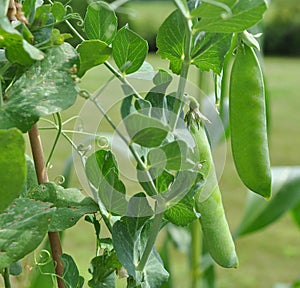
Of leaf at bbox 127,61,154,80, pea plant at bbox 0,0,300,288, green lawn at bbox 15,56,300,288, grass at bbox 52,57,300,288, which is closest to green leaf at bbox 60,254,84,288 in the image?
pea plant at bbox 0,0,300,288

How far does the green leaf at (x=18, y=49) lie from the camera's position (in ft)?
0.85

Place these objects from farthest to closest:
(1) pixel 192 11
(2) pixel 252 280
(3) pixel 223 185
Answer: (3) pixel 223 185
(2) pixel 252 280
(1) pixel 192 11

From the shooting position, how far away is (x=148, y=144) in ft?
0.97

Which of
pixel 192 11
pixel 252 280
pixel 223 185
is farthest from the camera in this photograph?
pixel 223 185

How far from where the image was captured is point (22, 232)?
28 cm

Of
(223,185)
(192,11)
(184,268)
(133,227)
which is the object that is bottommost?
(223,185)

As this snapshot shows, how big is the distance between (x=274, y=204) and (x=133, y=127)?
85 cm

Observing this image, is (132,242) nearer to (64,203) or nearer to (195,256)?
(64,203)

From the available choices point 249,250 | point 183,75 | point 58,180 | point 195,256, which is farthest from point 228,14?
point 249,250

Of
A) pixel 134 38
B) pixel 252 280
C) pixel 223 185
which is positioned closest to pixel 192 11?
pixel 134 38

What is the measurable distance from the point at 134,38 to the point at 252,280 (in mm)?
2453

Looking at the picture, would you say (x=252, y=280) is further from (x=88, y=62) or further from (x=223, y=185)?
(x=88, y=62)

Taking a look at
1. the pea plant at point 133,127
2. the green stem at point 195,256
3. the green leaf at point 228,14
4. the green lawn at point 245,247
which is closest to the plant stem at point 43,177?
the pea plant at point 133,127

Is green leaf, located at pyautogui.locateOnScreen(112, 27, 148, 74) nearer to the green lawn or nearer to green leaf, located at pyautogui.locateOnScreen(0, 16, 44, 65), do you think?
green leaf, located at pyautogui.locateOnScreen(0, 16, 44, 65)
